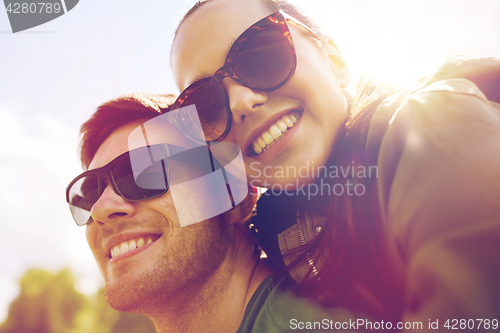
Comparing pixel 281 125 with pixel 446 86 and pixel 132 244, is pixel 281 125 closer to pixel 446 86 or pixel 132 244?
pixel 446 86

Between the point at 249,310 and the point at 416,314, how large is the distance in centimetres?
121

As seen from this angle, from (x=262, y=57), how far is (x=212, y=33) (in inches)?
14.1

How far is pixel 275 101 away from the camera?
1.50 meters

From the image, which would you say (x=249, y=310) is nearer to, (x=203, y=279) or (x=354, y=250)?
(x=203, y=279)

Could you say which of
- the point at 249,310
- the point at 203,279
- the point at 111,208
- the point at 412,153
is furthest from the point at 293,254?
the point at 111,208

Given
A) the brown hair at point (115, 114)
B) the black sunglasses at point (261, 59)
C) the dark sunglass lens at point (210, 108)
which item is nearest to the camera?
the black sunglasses at point (261, 59)

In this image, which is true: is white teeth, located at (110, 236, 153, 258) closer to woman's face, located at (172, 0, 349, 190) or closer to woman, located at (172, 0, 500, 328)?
woman, located at (172, 0, 500, 328)

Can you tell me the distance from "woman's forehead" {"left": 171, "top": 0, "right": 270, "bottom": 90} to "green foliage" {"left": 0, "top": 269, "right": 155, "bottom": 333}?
41.3 feet

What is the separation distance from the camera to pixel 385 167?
867 mm

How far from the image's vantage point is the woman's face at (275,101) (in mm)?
1471

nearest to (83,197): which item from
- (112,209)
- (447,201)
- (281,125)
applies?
(112,209)

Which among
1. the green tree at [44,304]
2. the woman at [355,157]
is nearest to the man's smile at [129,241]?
the woman at [355,157]

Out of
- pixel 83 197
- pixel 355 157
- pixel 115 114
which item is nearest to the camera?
pixel 355 157

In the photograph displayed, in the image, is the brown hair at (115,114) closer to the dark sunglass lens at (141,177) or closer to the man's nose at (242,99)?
the dark sunglass lens at (141,177)
